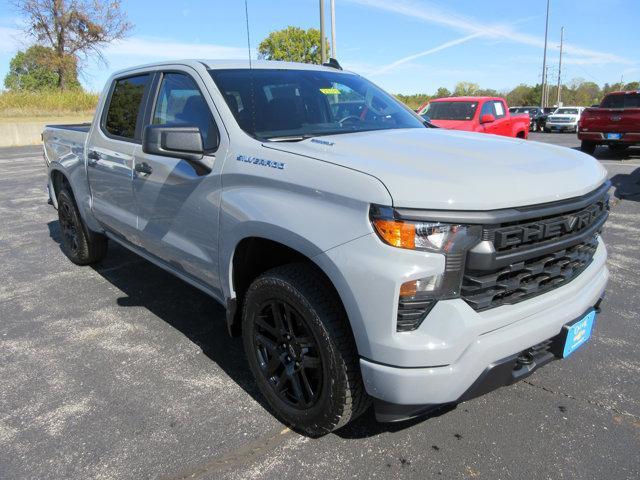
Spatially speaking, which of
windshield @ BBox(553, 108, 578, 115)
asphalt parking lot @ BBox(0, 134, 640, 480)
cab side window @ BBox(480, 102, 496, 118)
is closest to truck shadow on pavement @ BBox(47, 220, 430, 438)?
asphalt parking lot @ BBox(0, 134, 640, 480)

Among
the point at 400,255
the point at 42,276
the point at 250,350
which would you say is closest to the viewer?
the point at 400,255

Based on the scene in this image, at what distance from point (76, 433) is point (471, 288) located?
2126 millimetres

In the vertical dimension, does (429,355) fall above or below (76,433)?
above

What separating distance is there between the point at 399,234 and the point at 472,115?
1144 cm

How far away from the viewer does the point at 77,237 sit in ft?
17.1

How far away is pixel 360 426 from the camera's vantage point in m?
2.66

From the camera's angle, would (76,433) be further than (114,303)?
No

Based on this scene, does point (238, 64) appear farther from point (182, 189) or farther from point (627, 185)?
point (627, 185)

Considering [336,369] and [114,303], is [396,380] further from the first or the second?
[114,303]

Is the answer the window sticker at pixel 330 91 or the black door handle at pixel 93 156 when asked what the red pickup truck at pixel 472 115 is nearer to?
the window sticker at pixel 330 91

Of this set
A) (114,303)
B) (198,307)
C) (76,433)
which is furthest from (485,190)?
(114,303)

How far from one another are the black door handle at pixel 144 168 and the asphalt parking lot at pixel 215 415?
3.95 feet

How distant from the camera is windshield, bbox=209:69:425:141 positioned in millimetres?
2979

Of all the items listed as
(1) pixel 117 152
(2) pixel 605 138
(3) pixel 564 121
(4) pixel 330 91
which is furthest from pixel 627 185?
(3) pixel 564 121
